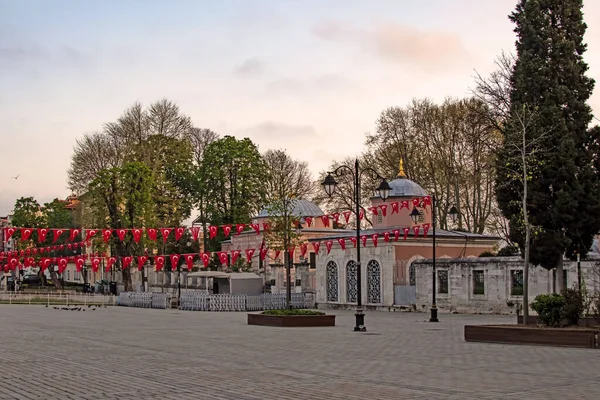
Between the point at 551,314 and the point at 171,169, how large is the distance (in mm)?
50779

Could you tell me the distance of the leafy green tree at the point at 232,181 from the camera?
66000 millimetres

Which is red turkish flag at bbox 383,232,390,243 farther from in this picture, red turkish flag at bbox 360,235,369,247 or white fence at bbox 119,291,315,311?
white fence at bbox 119,291,315,311

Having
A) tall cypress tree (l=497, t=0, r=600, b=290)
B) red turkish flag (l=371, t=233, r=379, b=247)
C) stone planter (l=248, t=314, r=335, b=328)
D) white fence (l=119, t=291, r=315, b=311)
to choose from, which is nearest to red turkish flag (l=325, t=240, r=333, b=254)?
white fence (l=119, t=291, r=315, b=311)

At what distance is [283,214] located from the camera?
37781mm

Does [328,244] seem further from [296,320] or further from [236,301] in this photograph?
[296,320]

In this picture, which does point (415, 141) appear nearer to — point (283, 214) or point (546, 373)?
point (283, 214)

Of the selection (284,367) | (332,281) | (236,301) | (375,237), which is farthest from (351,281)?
(284,367)

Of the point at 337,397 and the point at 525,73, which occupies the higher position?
the point at 525,73

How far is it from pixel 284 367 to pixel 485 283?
25.2 metres

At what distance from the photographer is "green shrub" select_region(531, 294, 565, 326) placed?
19.1m

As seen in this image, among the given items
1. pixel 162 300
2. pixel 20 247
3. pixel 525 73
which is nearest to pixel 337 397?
pixel 525 73

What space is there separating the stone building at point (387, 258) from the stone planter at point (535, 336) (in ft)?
72.3

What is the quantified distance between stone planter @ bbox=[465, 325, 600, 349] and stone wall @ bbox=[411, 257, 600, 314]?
13892 millimetres

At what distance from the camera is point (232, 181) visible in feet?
220
